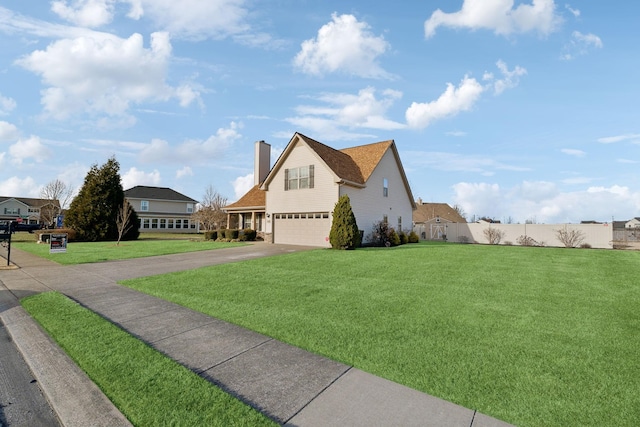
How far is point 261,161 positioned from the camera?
27.1 metres

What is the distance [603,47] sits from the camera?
1070 cm

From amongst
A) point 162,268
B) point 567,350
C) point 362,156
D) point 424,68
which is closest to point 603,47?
point 424,68

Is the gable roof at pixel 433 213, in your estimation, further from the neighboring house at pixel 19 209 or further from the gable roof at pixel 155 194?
the neighboring house at pixel 19 209

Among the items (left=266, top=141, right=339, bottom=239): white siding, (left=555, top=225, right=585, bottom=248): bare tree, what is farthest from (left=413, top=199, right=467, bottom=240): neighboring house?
(left=266, top=141, right=339, bottom=239): white siding

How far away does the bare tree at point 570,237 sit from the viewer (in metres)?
24.1

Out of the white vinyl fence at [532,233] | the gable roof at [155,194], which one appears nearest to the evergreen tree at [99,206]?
the gable roof at [155,194]

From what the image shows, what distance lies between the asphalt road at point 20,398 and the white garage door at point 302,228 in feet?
51.7

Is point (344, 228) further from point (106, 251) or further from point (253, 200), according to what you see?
point (106, 251)

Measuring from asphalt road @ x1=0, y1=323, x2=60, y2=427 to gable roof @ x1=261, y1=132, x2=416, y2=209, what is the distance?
1587 cm

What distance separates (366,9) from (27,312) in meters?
13.5

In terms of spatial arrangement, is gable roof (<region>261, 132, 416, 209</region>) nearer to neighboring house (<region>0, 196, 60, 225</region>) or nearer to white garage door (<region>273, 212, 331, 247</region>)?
white garage door (<region>273, 212, 331, 247</region>)

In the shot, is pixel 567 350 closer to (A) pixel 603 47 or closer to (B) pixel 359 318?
(B) pixel 359 318

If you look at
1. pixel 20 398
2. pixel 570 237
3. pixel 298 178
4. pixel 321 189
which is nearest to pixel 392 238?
pixel 321 189

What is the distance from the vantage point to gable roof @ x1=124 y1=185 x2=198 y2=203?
47500 mm
